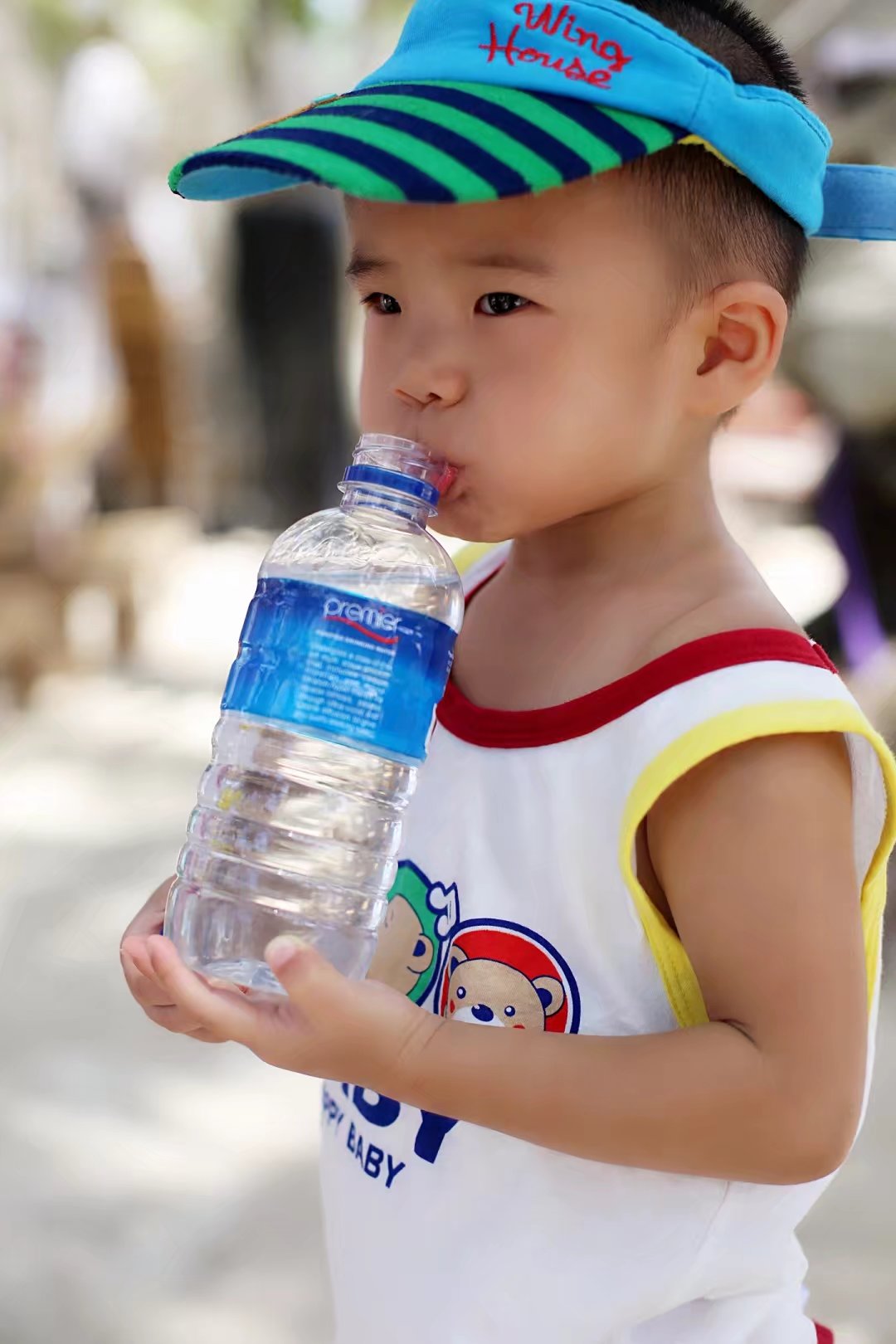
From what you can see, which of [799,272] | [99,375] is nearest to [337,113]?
[799,272]

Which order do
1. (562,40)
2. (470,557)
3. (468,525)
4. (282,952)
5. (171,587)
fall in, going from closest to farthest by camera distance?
(282,952)
(562,40)
(468,525)
(470,557)
(171,587)

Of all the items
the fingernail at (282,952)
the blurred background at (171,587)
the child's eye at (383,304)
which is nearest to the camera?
the fingernail at (282,952)

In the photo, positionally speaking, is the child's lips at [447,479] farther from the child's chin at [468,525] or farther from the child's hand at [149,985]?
the child's hand at [149,985]

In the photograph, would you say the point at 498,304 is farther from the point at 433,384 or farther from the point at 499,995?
the point at 499,995

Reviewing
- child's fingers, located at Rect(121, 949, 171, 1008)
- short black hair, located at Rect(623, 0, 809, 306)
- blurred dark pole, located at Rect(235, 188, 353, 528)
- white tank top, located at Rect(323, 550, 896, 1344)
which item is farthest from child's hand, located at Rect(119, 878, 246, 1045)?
blurred dark pole, located at Rect(235, 188, 353, 528)

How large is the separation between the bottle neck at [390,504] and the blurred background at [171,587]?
61.6 inches

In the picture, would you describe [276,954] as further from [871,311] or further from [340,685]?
[871,311]

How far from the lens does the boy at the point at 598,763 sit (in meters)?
1.03

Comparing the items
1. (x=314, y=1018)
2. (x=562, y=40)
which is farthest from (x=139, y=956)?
(x=562, y=40)

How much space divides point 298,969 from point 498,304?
0.56 metres

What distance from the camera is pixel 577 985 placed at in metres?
1.15

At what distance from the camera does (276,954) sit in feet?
3.28

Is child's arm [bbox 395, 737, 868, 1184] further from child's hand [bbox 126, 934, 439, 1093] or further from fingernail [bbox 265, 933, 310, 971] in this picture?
fingernail [bbox 265, 933, 310, 971]

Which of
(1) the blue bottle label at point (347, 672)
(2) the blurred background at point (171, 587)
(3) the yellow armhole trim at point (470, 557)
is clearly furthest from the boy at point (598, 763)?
(2) the blurred background at point (171, 587)
